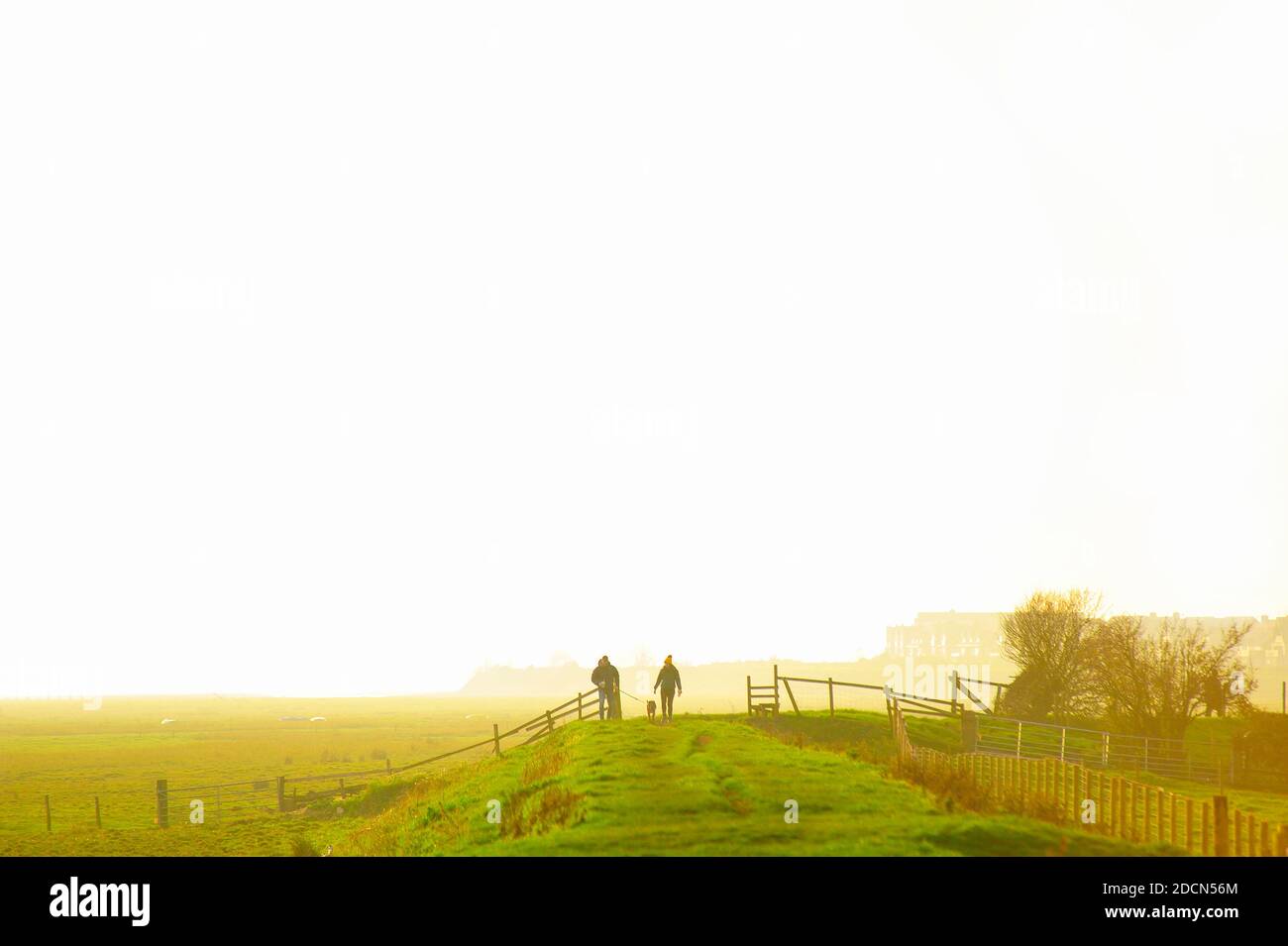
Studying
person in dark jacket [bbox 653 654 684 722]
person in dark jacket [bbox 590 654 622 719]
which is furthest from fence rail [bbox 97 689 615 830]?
person in dark jacket [bbox 653 654 684 722]

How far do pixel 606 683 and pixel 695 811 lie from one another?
2418 cm

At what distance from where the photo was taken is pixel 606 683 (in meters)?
46.4

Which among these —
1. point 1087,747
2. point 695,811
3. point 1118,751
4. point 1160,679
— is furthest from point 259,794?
point 1160,679

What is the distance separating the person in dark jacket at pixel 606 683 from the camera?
45.3 meters

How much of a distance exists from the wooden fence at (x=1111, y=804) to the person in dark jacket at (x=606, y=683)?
43.6ft

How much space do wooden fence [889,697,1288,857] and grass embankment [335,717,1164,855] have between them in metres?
2.17

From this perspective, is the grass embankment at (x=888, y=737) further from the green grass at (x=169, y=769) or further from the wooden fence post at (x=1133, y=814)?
the green grass at (x=169, y=769)

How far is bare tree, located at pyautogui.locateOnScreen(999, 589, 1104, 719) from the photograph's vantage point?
222 feet

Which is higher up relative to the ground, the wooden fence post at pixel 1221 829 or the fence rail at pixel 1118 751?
the wooden fence post at pixel 1221 829

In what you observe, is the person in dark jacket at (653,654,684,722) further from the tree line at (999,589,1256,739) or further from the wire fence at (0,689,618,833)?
the tree line at (999,589,1256,739)
